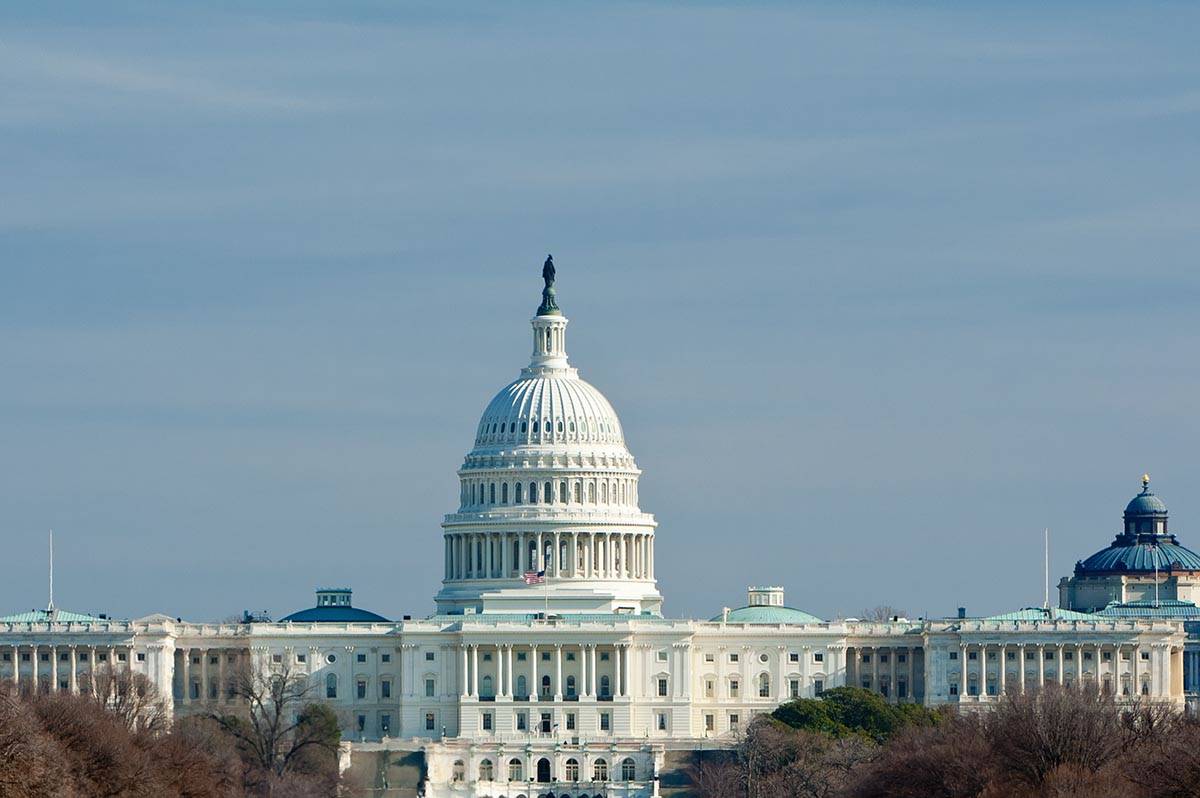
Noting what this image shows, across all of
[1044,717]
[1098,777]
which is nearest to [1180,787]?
[1098,777]

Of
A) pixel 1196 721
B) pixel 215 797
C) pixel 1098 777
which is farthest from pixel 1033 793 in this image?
pixel 215 797

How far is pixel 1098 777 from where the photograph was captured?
176m

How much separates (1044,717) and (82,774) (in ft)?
146

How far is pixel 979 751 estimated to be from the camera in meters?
196

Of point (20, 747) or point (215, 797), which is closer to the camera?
point (20, 747)

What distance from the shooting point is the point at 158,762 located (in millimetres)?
193750

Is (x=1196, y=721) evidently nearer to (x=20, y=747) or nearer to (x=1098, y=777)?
(x=1098, y=777)

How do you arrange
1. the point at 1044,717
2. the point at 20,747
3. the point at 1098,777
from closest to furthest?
1. the point at 20,747
2. the point at 1098,777
3. the point at 1044,717

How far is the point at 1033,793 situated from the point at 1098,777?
5.06 meters

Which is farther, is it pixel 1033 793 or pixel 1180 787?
pixel 1033 793

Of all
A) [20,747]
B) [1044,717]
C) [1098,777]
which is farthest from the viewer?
[1044,717]

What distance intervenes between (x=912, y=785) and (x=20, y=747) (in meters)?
56.9

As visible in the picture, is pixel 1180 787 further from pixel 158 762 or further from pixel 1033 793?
pixel 158 762

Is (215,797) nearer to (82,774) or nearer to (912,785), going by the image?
(82,774)
